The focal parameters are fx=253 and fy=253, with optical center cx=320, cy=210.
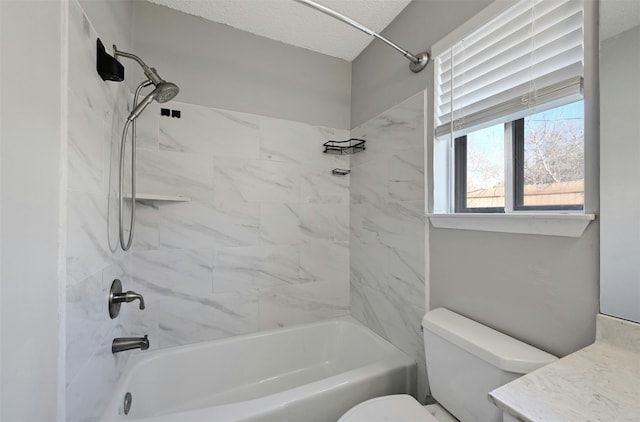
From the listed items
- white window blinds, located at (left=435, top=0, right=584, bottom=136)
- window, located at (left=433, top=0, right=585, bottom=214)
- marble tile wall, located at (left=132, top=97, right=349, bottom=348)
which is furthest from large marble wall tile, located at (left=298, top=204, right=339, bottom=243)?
white window blinds, located at (left=435, top=0, right=584, bottom=136)

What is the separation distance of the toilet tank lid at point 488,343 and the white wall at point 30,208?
1236 millimetres

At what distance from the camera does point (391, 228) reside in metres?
1.61

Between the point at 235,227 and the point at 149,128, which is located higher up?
the point at 149,128

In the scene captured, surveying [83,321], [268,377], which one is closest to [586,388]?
[83,321]

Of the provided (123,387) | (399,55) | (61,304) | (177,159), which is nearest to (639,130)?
(399,55)

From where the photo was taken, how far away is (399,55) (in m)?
1.58

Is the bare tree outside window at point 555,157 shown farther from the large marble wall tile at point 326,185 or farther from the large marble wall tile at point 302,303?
the large marble wall tile at point 302,303

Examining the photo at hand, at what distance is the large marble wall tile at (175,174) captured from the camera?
152 cm

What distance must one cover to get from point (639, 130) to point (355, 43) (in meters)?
1.68

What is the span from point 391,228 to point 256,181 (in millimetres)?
978

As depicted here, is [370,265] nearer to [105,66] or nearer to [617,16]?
[617,16]

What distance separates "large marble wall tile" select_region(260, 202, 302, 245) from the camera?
1827mm

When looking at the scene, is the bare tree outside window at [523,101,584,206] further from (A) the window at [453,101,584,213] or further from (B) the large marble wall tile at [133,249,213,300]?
(B) the large marble wall tile at [133,249,213,300]

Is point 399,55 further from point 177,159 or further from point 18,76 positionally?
point 18,76
